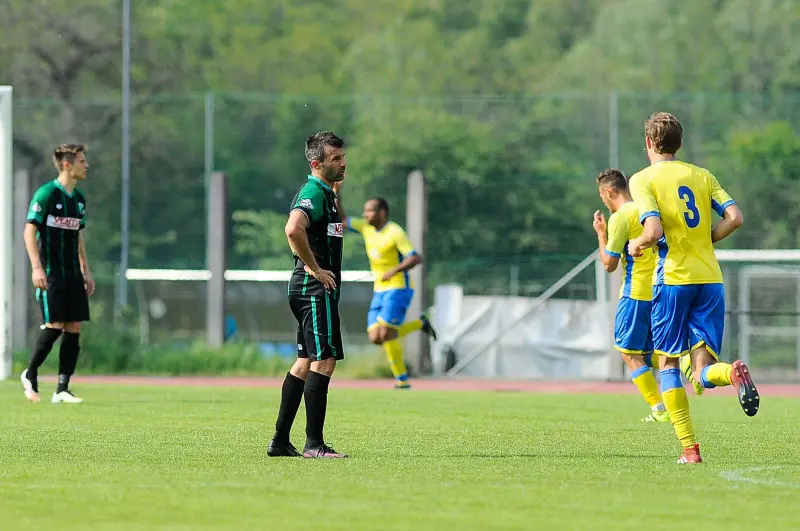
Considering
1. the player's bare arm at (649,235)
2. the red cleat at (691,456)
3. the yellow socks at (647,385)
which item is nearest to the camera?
the player's bare arm at (649,235)

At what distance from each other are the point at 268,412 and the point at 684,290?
204 inches

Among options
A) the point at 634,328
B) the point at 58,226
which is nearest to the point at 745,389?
the point at 634,328

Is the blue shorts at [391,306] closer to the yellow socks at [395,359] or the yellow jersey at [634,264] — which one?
the yellow socks at [395,359]

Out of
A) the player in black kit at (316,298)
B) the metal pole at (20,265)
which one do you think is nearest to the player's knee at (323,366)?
the player in black kit at (316,298)

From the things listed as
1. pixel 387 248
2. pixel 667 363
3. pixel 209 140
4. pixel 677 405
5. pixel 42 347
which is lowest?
pixel 677 405

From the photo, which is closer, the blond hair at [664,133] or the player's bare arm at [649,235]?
the player's bare arm at [649,235]

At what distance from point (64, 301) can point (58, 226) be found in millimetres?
641

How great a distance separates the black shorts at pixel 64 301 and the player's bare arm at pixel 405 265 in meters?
3.94

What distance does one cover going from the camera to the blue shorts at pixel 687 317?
8.88m

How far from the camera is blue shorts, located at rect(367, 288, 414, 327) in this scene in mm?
17734

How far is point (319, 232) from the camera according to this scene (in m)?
9.34

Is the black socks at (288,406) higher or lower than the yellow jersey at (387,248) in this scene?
lower

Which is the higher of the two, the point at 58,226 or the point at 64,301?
the point at 58,226

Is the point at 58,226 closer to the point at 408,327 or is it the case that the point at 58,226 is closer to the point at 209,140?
the point at 408,327
